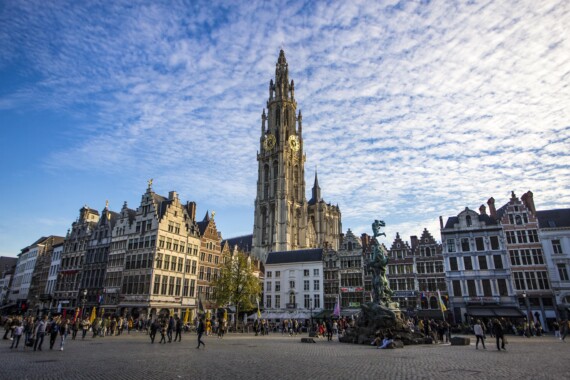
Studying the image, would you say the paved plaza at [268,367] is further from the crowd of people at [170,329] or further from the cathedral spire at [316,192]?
the cathedral spire at [316,192]

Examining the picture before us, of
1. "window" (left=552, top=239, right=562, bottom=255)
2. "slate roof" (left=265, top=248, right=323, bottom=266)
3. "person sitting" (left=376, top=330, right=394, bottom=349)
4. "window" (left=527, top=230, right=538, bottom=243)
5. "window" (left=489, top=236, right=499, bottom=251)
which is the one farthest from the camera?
"slate roof" (left=265, top=248, right=323, bottom=266)

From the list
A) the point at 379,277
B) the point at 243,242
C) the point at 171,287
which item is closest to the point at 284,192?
the point at 243,242

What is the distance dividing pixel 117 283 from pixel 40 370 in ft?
125

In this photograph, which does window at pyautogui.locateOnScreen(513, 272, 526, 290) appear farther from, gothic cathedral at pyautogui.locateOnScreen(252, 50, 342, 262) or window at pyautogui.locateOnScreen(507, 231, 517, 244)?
gothic cathedral at pyautogui.locateOnScreen(252, 50, 342, 262)

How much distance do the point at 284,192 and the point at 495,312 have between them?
57.2 meters

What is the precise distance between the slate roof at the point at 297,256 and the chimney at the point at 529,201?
26655mm

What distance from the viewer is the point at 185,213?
5125cm

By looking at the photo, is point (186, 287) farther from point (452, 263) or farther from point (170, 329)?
point (452, 263)

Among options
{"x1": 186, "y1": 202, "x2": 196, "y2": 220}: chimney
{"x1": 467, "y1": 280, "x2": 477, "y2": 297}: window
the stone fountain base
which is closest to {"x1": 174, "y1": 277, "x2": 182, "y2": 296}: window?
{"x1": 186, "y1": 202, "x2": 196, "y2": 220}: chimney

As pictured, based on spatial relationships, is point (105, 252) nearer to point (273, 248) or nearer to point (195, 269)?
point (195, 269)

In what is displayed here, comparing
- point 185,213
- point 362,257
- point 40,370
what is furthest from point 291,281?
point 40,370

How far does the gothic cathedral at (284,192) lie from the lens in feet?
286

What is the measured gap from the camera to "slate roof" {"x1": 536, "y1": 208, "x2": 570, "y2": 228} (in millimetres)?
41094

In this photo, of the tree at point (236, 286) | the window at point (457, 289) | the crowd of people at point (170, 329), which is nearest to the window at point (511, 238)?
the window at point (457, 289)
